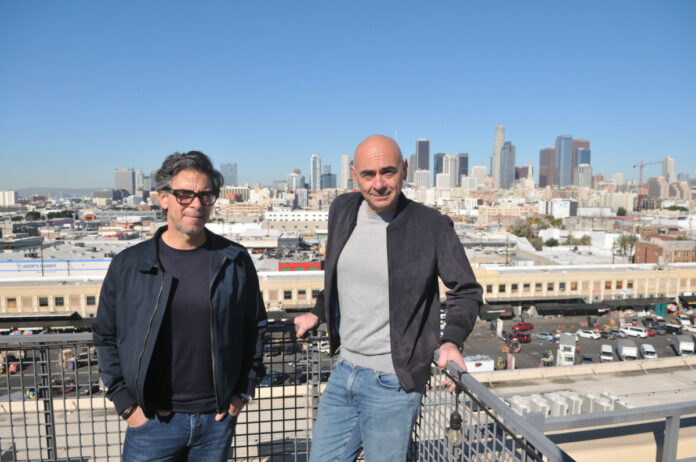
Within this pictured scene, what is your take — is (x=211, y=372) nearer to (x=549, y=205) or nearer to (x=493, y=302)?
(x=493, y=302)

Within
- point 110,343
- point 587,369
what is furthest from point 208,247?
point 587,369

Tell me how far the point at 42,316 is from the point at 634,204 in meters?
114

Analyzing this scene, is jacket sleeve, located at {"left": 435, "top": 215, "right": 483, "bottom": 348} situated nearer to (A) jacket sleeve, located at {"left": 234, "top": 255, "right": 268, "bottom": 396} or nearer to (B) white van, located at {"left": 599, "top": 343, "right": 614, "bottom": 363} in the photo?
(A) jacket sleeve, located at {"left": 234, "top": 255, "right": 268, "bottom": 396}

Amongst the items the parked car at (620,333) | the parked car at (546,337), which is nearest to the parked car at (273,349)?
the parked car at (546,337)

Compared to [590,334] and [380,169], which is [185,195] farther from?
[590,334]

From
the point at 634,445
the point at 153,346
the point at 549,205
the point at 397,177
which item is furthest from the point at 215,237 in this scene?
the point at 549,205

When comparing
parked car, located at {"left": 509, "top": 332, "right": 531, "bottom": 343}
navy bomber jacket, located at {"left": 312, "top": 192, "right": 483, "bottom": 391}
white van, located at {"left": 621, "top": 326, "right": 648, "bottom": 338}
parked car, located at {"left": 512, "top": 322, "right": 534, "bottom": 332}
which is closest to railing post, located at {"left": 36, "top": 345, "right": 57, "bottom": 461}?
navy bomber jacket, located at {"left": 312, "top": 192, "right": 483, "bottom": 391}

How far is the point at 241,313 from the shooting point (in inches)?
65.4

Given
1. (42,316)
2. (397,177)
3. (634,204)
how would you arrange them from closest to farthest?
(397,177) < (42,316) < (634,204)

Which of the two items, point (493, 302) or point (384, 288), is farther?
point (493, 302)

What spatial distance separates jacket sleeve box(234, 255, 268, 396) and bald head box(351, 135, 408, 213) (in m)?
0.54

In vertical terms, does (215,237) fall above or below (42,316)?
above

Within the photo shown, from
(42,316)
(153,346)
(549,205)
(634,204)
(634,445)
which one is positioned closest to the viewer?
(153,346)

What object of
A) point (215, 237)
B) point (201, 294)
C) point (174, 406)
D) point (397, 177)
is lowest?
point (174, 406)
